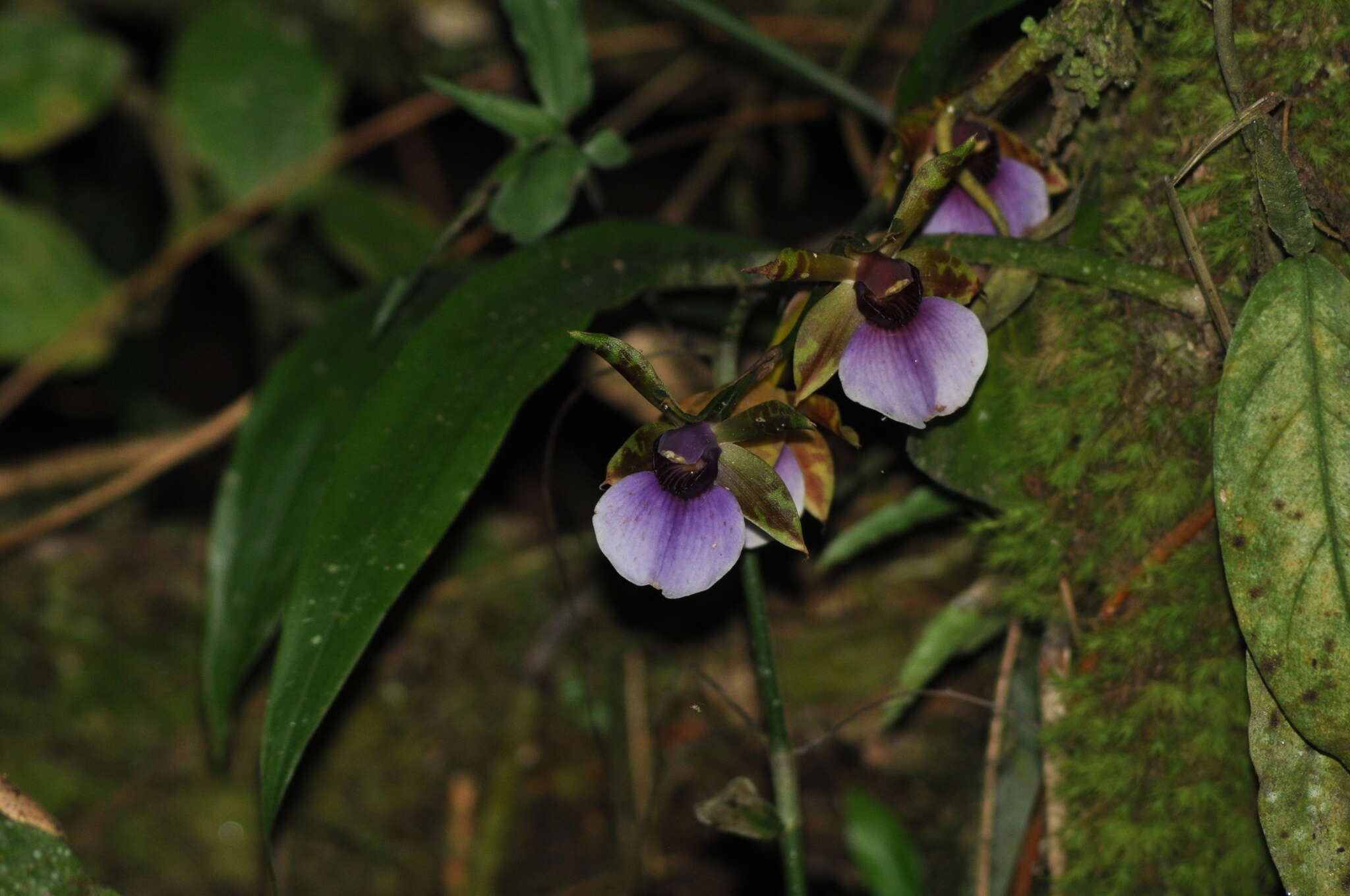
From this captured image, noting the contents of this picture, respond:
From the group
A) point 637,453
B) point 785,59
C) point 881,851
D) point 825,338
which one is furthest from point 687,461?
point 785,59

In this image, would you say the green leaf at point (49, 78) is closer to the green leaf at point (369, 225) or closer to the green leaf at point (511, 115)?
the green leaf at point (369, 225)

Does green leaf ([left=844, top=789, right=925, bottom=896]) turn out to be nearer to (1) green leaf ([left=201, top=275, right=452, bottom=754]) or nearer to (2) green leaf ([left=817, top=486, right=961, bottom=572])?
(2) green leaf ([left=817, top=486, right=961, bottom=572])

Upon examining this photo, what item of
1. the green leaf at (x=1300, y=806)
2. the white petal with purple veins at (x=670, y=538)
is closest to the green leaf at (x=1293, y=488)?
the green leaf at (x=1300, y=806)

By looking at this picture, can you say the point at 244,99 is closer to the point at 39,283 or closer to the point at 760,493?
the point at 39,283

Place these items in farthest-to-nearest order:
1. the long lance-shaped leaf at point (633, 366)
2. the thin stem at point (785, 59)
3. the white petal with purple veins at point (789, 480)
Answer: the thin stem at point (785, 59) < the white petal with purple veins at point (789, 480) < the long lance-shaped leaf at point (633, 366)

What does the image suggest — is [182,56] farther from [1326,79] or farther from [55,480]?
[1326,79]

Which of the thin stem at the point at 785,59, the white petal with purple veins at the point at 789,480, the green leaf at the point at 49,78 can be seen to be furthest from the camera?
the green leaf at the point at 49,78

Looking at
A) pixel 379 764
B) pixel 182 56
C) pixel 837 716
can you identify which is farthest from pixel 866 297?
pixel 182 56
